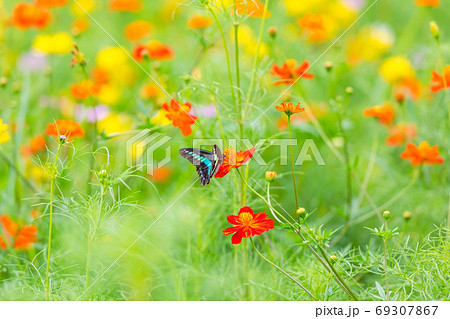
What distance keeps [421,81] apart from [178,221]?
2.78 ft

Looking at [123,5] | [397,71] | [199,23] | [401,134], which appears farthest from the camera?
[123,5]

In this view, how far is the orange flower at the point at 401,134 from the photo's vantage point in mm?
1236

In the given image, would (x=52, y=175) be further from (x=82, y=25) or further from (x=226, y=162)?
(x=82, y=25)

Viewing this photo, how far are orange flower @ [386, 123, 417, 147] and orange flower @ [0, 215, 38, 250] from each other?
2.51 feet

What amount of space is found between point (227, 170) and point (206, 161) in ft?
0.15

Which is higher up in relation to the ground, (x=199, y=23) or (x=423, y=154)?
(x=199, y=23)

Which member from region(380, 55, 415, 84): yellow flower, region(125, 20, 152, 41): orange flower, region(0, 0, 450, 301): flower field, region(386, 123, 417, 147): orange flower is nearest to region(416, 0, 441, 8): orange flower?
region(0, 0, 450, 301): flower field

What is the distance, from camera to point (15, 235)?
1.07 metres

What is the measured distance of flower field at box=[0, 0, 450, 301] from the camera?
0.87 m

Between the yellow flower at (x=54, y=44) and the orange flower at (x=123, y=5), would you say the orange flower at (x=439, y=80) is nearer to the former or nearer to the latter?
the yellow flower at (x=54, y=44)

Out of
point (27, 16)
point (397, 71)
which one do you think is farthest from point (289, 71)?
point (27, 16)

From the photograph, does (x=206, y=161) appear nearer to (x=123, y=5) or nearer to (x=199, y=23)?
(x=199, y=23)

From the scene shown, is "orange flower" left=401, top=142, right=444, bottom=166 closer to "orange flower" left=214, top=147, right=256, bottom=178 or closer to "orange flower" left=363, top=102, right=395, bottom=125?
"orange flower" left=363, top=102, right=395, bottom=125

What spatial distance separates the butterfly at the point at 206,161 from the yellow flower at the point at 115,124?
551mm
